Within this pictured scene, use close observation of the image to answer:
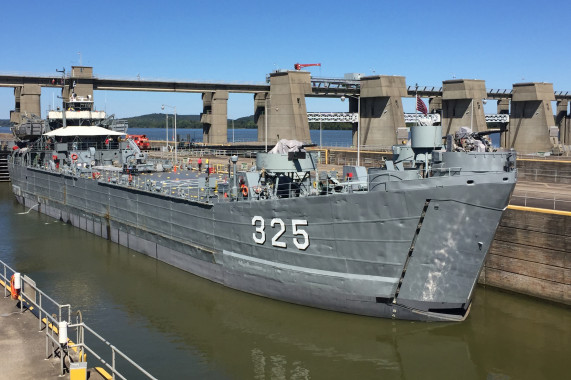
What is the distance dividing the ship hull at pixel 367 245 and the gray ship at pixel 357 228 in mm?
41

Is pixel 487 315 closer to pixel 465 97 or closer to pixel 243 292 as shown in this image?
pixel 243 292

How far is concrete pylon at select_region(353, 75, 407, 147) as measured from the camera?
7956cm

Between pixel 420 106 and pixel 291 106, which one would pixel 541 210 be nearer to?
pixel 420 106

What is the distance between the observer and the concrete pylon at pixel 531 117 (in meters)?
85.4

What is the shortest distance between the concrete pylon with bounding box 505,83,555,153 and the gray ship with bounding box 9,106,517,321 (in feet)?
230

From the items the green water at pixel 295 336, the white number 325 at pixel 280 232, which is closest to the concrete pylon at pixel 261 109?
the green water at pixel 295 336

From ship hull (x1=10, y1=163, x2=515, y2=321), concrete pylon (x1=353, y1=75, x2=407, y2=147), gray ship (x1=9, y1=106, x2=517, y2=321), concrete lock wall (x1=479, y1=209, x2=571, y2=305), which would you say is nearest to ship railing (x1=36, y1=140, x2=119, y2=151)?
gray ship (x1=9, y1=106, x2=517, y2=321)

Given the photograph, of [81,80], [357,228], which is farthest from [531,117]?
[357,228]

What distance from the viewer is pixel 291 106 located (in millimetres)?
76062

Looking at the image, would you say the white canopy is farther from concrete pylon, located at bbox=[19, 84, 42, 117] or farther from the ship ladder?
the ship ladder

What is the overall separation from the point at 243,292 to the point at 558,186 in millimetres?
23902

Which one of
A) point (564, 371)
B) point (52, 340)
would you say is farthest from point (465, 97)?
point (52, 340)

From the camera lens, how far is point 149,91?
80938mm

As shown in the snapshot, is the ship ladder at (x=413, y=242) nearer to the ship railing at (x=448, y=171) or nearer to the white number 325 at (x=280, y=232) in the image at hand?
the ship railing at (x=448, y=171)
